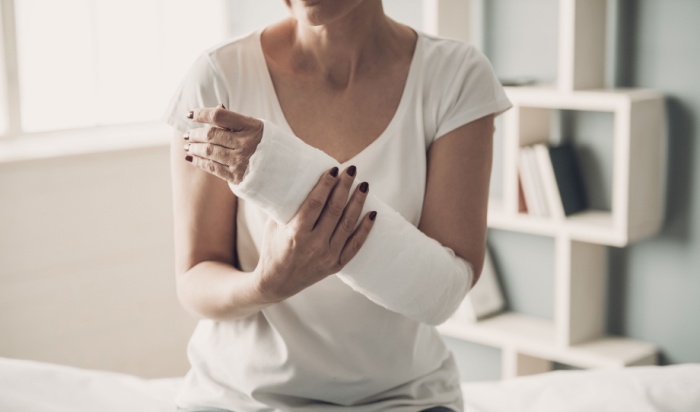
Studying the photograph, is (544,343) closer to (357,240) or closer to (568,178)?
(568,178)

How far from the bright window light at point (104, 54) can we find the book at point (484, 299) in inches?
55.9

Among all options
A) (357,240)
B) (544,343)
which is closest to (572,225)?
(544,343)

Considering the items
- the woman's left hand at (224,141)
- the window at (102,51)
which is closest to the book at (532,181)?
the window at (102,51)

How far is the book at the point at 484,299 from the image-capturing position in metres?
2.73

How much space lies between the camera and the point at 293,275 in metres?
1.09

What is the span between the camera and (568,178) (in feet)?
8.28

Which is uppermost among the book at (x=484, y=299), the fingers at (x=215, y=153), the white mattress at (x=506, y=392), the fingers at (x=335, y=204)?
the fingers at (x=215, y=153)

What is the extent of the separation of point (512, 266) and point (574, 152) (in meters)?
0.44

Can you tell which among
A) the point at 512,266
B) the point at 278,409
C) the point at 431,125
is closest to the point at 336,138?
the point at 431,125

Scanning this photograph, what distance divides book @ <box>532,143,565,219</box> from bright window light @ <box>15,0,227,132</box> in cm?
156

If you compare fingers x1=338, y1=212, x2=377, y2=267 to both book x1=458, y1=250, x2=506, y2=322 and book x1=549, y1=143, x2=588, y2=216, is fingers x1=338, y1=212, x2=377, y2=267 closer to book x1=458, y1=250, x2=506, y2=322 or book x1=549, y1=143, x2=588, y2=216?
book x1=549, y1=143, x2=588, y2=216

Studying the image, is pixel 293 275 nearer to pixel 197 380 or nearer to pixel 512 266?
pixel 197 380

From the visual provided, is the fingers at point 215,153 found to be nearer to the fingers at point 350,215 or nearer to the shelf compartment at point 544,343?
the fingers at point 350,215

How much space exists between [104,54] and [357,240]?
2350 millimetres
